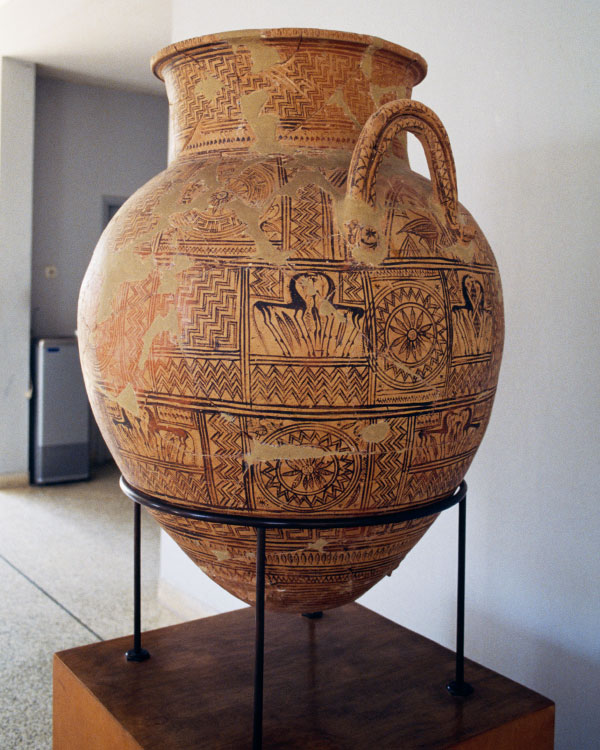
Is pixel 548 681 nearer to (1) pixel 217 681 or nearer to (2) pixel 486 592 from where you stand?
(2) pixel 486 592

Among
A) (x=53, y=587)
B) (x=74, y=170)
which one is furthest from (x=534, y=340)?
(x=74, y=170)

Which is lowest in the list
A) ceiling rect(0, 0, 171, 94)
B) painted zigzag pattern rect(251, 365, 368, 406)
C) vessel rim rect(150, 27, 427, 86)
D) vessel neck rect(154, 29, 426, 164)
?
painted zigzag pattern rect(251, 365, 368, 406)

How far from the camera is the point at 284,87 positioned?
876 millimetres

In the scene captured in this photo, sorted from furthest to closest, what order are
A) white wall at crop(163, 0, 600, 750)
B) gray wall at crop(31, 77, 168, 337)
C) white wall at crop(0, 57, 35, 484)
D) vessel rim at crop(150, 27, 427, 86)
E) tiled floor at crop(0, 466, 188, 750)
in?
gray wall at crop(31, 77, 168, 337)
white wall at crop(0, 57, 35, 484)
tiled floor at crop(0, 466, 188, 750)
white wall at crop(163, 0, 600, 750)
vessel rim at crop(150, 27, 427, 86)

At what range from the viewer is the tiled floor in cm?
203

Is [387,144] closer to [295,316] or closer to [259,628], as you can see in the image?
[295,316]

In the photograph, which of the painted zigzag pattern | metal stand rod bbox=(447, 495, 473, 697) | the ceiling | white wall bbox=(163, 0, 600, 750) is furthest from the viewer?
the ceiling

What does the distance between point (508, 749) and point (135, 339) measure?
71 centimetres

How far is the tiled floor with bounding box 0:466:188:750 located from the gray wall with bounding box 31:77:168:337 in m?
1.34

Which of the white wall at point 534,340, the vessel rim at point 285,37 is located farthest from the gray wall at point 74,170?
the vessel rim at point 285,37

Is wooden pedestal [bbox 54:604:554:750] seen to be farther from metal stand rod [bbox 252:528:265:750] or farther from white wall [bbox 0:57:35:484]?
white wall [bbox 0:57:35:484]

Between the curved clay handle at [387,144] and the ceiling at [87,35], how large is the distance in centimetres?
302

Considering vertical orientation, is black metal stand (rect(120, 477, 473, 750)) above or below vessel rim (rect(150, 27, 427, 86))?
below

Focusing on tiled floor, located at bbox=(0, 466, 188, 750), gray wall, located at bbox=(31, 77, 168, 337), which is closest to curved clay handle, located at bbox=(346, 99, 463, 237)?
tiled floor, located at bbox=(0, 466, 188, 750)
